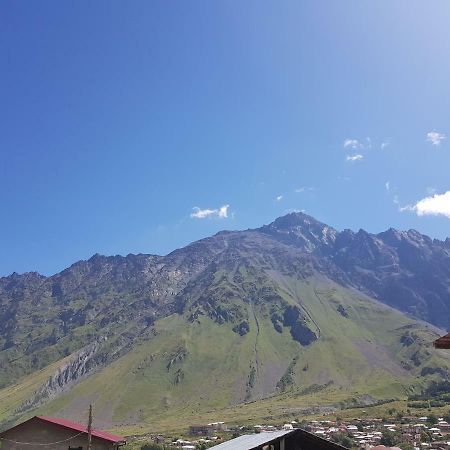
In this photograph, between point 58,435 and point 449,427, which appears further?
Result: point 449,427

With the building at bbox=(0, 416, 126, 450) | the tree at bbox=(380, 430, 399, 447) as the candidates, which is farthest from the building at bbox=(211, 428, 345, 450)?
the tree at bbox=(380, 430, 399, 447)

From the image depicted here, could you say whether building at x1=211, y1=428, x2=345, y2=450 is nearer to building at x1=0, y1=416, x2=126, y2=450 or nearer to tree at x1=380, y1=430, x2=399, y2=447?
building at x1=0, y1=416, x2=126, y2=450

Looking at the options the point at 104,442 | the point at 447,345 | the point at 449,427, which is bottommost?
the point at 449,427

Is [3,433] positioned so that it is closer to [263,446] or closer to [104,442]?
[104,442]

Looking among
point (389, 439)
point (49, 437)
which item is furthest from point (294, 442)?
point (389, 439)

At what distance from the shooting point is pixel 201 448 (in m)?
166

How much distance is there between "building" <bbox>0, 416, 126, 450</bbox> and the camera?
4059 cm

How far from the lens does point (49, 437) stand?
134ft

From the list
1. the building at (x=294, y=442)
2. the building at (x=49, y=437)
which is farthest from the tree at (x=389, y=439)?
the building at (x=294, y=442)

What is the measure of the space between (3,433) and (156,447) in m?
136

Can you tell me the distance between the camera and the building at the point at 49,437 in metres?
40.6

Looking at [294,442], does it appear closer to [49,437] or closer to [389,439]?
[49,437]

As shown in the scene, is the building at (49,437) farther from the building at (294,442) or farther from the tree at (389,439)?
the tree at (389,439)

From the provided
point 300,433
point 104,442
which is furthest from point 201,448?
point 300,433
